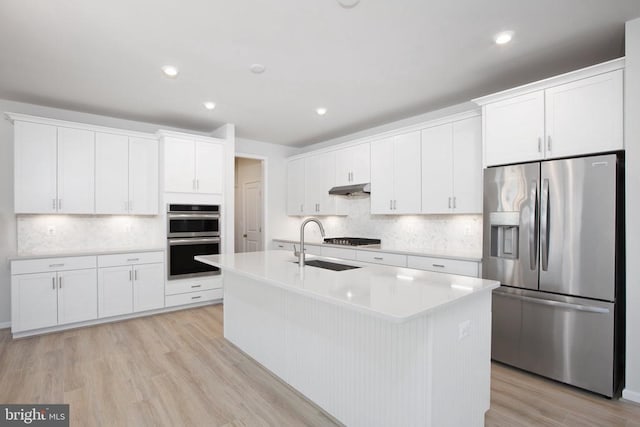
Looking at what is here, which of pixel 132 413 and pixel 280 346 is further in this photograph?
pixel 280 346

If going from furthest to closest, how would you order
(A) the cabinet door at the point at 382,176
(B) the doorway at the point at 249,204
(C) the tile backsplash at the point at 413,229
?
(B) the doorway at the point at 249,204, (A) the cabinet door at the point at 382,176, (C) the tile backsplash at the point at 413,229

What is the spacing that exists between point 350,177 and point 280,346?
2940 mm

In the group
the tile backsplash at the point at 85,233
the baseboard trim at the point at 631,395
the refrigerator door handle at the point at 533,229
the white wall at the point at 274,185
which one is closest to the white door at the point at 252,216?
the white wall at the point at 274,185

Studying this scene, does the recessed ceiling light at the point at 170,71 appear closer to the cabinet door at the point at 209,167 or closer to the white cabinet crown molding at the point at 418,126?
the cabinet door at the point at 209,167

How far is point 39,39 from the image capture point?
96.2 inches

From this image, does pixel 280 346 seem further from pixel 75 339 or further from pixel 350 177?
pixel 350 177

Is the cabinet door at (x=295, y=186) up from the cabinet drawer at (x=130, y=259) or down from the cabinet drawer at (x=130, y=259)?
up

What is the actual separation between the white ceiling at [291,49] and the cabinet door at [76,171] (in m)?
0.43

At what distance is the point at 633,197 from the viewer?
222 centimetres

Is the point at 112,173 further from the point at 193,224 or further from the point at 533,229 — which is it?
the point at 533,229

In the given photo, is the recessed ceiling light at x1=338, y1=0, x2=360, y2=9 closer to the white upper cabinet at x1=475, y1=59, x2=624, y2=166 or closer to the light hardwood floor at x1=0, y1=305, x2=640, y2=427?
the white upper cabinet at x1=475, y1=59, x2=624, y2=166

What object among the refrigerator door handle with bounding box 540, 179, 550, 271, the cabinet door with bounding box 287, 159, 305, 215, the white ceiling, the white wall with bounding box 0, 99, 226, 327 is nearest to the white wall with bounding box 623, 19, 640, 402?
the white ceiling

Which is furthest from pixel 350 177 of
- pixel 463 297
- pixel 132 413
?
pixel 132 413

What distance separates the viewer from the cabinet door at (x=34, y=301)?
11.2 feet
